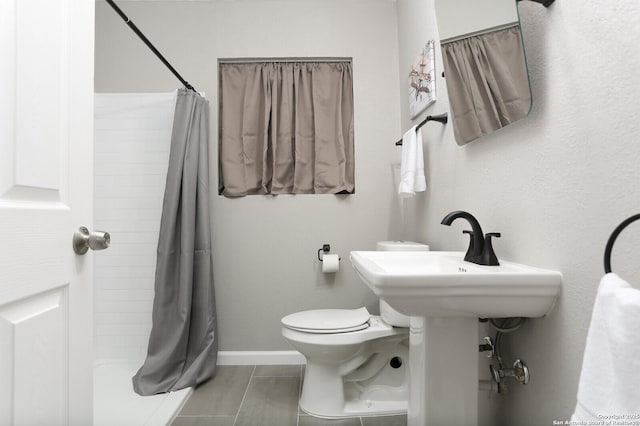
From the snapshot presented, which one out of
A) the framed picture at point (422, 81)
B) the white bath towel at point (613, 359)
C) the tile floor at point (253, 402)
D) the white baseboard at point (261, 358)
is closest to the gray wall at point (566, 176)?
the white bath towel at point (613, 359)

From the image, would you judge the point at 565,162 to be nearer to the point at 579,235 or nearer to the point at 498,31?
the point at 579,235

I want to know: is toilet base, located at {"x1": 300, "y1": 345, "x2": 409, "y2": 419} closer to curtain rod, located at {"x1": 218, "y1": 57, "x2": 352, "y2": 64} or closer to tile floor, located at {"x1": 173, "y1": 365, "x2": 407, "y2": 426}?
tile floor, located at {"x1": 173, "y1": 365, "x2": 407, "y2": 426}

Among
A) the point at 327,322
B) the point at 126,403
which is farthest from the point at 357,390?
the point at 126,403

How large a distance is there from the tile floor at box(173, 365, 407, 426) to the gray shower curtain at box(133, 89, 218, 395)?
0.15 m

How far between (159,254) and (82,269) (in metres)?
1.31

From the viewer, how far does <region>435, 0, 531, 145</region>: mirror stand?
3.30 ft

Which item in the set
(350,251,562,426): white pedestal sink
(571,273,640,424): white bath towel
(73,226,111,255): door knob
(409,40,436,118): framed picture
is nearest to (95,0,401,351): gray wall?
(409,40,436,118): framed picture

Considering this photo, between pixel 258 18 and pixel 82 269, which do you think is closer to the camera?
pixel 82 269

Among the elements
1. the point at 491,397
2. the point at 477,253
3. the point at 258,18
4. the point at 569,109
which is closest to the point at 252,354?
the point at 491,397

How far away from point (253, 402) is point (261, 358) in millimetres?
504

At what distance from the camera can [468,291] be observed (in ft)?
2.76

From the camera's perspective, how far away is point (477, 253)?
1101 millimetres

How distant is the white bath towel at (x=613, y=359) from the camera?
432mm

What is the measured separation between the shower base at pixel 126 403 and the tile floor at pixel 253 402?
0.06 m
